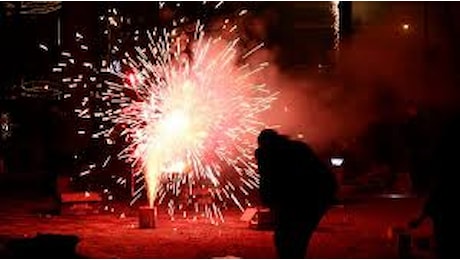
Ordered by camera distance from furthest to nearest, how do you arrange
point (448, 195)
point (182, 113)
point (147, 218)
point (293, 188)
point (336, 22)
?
point (336, 22) < point (182, 113) < point (147, 218) < point (293, 188) < point (448, 195)

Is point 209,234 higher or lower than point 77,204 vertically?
lower

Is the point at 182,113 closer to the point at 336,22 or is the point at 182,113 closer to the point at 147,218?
the point at 147,218

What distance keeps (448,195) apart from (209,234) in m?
5.61

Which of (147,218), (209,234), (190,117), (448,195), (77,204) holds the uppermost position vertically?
(190,117)

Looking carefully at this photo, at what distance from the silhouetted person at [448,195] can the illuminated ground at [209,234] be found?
7.26 ft

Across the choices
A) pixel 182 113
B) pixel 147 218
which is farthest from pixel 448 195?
pixel 182 113

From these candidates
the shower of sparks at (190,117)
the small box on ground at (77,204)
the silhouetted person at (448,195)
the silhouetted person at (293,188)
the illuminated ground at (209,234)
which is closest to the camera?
the silhouetted person at (448,195)

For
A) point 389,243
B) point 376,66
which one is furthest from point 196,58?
point 389,243

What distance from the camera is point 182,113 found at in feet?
51.4

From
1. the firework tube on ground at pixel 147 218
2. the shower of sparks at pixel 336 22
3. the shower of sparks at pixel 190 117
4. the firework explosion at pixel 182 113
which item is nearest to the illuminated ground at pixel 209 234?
the firework tube on ground at pixel 147 218

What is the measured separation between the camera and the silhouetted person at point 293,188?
29.6 ft

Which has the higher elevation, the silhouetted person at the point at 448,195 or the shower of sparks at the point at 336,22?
the shower of sparks at the point at 336,22

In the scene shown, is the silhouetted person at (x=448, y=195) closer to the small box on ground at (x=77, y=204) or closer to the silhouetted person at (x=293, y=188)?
the silhouetted person at (x=293, y=188)

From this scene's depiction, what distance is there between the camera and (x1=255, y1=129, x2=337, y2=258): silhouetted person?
9016 mm
